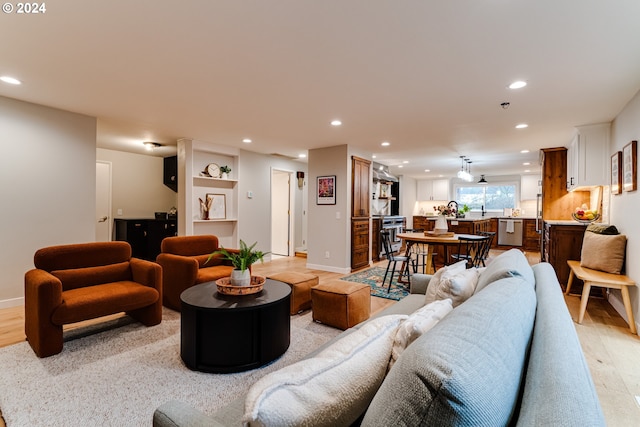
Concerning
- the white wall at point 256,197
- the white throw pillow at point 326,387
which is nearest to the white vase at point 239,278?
the white throw pillow at point 326,387

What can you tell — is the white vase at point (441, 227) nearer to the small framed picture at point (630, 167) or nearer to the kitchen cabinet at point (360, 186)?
the kitchen cabinet at point (360, 186)

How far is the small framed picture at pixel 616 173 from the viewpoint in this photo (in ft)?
11.5

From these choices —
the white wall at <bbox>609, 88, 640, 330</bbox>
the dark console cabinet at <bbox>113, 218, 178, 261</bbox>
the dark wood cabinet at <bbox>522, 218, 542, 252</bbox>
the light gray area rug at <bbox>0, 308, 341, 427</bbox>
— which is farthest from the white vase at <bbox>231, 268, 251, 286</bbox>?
the dark wood cabinet at <bbox>522, 218, 542, 252</bbox>

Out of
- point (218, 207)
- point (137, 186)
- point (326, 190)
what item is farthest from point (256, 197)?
point (137, 186)

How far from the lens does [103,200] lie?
20.9ft

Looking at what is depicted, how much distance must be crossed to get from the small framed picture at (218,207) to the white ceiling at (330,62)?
1694mm

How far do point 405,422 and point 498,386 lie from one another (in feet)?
0.66

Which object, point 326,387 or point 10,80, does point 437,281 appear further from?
point 10,80

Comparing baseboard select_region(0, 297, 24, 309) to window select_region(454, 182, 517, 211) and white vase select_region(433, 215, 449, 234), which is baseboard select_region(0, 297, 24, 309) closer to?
white vase select_region(433, 215, 449, 234)

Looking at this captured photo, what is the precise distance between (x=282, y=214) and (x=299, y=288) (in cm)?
461

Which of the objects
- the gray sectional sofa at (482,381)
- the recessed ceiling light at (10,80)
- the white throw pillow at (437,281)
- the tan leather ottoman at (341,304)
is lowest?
the tan leather ottoman at (341,304)

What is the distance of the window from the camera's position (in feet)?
32.5

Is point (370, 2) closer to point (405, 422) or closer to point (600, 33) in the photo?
point (600, 33)

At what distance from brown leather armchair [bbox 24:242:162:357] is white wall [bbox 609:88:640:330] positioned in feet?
15.5
